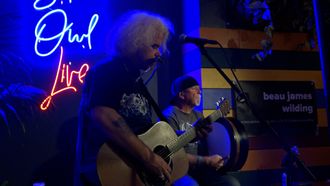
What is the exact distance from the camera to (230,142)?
122 inches

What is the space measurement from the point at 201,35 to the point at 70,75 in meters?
1.49

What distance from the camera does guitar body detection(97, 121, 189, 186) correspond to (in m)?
2.24

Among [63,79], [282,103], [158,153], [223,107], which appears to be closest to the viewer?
[158,153]

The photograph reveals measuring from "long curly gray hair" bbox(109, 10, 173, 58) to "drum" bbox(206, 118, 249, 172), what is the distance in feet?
3.05

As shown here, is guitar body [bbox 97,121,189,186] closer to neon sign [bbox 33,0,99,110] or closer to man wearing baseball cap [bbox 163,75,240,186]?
man wearing baseball cap [bbox 163,75,240,186]

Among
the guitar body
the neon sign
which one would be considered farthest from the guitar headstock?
the neon sign

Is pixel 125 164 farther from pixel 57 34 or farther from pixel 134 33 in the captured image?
pixel 57 34

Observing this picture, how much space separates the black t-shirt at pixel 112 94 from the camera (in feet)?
7.59

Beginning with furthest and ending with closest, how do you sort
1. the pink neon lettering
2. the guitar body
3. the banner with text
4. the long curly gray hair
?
the banner with text, the pink neon lettering, the long curly gray hair, the guitar body

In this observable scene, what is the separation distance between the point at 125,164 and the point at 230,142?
112 cm

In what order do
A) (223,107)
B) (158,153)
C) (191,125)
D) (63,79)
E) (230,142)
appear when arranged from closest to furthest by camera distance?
(158,153) < (230,142) < (223,107) < (191,125) < (63,79)

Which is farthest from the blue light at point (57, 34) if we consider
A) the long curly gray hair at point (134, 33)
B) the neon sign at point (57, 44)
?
the long curly gray hair at point (134, 33)

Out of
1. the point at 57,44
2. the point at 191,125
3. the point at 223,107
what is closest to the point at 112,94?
the point at 223,107

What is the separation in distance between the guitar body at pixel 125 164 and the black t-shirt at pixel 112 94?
6cm
